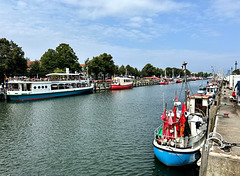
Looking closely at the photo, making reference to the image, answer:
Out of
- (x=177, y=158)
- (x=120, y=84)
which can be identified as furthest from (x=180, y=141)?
(x=120, y=84)

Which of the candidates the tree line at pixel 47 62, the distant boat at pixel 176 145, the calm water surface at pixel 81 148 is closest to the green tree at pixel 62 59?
the tree line at pixel 47 62

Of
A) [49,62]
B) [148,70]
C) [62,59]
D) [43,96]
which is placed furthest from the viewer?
[148,70]

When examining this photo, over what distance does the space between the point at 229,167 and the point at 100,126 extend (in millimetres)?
16932

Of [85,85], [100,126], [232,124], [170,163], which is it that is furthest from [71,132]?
[85,85]

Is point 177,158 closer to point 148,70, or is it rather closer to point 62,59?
point 62,59

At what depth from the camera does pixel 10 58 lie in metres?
55.9

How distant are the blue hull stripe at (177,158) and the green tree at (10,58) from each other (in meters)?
57.9

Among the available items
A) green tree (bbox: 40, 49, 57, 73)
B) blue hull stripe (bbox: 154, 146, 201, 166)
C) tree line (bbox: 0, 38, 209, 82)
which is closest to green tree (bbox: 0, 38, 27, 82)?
tree line (bbox: 0, 38, 209, 82)

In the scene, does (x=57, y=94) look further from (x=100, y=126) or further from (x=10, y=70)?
(x=100, y=126)

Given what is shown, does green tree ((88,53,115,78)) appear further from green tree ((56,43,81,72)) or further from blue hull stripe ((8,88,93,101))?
blue hull stripe ((8,88,93,101))

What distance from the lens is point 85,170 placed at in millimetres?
12336

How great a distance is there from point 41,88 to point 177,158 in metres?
47.9

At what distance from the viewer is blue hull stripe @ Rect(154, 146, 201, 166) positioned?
1138cm

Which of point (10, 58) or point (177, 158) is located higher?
point (10, 58)
